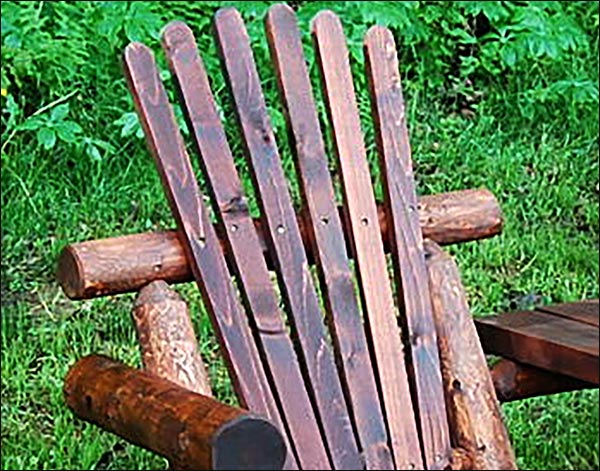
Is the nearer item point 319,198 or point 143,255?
point 143,255

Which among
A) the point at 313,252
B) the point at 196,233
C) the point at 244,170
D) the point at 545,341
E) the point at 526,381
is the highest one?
the point at 196,233

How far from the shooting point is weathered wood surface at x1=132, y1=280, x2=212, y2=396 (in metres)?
2.55

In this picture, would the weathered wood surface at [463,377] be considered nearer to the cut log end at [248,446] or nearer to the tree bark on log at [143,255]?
the tree bark on log at [143,255]

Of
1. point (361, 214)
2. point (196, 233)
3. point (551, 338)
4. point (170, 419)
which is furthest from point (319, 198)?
point (170, 419)

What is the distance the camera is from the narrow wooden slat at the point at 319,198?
2783mm

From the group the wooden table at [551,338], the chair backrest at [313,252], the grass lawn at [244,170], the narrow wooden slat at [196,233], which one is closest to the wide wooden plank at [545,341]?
the wooden table at [551,338]

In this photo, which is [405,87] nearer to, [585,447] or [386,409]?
[585,447]

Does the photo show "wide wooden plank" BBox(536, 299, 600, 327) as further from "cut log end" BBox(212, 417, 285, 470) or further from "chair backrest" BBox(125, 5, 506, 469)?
"cut log end" BBox(212, 417, 285, 470)

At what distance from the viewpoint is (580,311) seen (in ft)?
8.90

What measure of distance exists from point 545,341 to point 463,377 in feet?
0.70

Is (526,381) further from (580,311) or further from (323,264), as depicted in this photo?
(323,264)

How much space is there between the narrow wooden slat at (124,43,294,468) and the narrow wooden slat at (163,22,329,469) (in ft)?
0.09

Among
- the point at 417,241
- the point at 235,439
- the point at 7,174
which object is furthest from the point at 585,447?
the point at 235,439

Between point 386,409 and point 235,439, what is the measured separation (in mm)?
781
